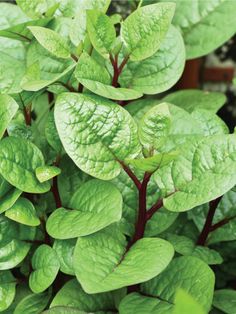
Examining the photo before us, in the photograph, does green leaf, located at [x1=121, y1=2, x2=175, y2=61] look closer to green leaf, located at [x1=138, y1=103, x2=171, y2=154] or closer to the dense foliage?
the dense foliage

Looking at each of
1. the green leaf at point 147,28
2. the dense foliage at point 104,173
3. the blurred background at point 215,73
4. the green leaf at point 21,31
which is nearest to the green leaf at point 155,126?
the dense foliage at point 104,173

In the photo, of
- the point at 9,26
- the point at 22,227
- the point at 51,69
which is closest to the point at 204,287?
the point at 22,227

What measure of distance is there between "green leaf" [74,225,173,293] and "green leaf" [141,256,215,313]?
0.17ft

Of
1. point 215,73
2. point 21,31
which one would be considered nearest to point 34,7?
point 21,31

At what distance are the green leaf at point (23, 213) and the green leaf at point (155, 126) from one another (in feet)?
0.53

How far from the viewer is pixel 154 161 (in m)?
0.60

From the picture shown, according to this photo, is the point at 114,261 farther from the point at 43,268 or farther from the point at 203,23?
the point at 203,23

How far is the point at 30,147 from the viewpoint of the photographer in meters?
0.69

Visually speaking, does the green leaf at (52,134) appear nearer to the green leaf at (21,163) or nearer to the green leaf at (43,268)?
the green leaf at (21,163)

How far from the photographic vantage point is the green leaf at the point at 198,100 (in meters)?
0.90

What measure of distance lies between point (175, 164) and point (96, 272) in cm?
16

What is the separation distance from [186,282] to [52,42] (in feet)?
1.11

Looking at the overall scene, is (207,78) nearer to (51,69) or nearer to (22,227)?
(51,69)

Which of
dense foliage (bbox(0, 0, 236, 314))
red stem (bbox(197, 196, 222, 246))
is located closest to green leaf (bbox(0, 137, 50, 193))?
dense foliage (bbox(0, 0, 236, 314))
